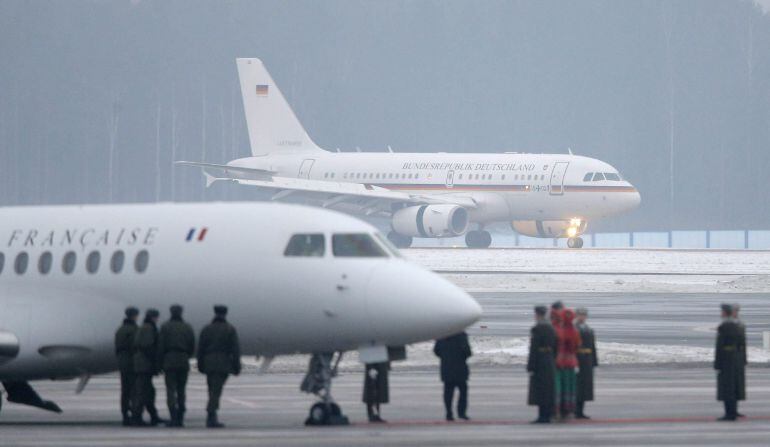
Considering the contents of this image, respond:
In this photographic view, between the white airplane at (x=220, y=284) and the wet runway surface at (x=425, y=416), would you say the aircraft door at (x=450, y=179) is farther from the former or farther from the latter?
the white airplane at (x=220, y=284)

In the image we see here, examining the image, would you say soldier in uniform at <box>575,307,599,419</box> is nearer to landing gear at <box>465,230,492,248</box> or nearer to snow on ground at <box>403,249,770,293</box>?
snow on ground at <box>403,249,770,293</box>

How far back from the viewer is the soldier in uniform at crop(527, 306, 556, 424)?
24.3 meters

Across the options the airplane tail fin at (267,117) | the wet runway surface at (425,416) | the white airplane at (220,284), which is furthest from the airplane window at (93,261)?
the airplane tail fin at (267,117)

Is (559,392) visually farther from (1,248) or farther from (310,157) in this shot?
(310,157)

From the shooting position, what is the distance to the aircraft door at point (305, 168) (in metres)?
85.1

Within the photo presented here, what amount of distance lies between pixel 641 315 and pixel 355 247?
82.4 ft

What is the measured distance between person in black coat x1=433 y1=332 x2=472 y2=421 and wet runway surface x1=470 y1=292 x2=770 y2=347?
1456cm

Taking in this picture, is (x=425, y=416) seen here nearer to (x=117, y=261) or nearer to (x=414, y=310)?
(x=414, y=310)

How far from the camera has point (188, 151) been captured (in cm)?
16450

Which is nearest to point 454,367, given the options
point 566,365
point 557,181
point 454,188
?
point 566,365

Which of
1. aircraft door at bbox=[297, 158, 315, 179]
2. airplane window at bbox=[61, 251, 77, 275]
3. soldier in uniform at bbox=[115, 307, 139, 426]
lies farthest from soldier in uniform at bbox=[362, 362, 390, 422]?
aircraft door at bbox=[297, 158, 315, 179]

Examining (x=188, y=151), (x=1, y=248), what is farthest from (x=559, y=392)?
(x=188, y=151)

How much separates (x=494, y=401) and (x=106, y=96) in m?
148

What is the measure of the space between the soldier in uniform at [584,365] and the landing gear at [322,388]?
3622mm
